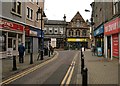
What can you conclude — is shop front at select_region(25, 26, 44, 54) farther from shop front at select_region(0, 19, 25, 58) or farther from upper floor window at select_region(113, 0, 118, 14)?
upper floor window at select_region(113, 0, 118, 14)

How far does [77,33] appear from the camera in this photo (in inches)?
2881

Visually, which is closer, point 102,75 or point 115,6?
point 102,75

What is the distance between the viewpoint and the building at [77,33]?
72.2 metres

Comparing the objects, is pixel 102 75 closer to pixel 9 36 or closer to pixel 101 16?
pixel 9 36

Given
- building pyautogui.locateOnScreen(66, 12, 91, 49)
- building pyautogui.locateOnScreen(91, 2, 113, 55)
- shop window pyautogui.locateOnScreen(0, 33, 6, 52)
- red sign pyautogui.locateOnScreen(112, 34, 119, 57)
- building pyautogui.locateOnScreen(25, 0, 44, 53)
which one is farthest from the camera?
building pyautogui.locateOnScreen(66, 12, 91, 49)

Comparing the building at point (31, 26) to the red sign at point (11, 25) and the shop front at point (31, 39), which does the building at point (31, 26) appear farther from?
the red sign at point (11, 25)

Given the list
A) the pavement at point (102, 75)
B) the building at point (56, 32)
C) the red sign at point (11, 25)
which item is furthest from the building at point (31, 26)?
the building at point (56, 32)

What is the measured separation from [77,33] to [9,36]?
51.1m

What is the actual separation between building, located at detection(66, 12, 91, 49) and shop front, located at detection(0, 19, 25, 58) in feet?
147

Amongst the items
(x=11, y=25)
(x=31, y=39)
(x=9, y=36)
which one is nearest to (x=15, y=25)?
(x=11, y=25)

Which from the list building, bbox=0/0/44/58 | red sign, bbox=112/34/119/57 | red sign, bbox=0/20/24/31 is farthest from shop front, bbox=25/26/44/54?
red sign, bbox=112/34/119/57

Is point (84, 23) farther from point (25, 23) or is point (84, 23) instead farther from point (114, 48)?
point (114, 48)

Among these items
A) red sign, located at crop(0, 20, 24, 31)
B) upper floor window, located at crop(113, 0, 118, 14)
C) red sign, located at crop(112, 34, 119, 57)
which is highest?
upper floor window, located at crop(113, 0, 118, 14)

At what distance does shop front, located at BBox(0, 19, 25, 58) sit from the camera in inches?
837
